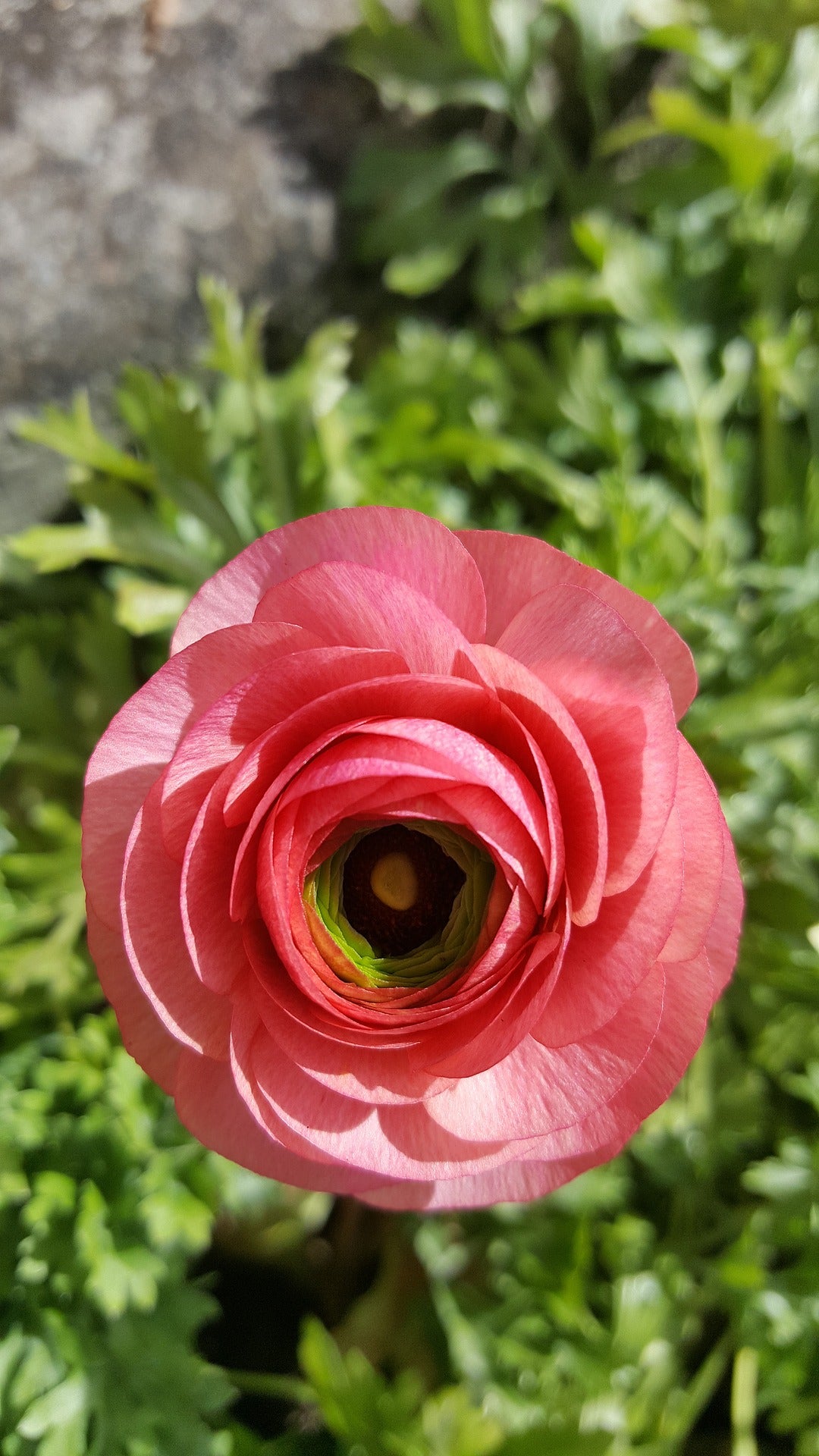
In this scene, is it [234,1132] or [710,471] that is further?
[710,471]

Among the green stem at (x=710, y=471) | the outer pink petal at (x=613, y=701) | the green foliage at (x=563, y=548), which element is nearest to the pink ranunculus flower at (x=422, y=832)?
the outer pink petal at (x=613, y=701)

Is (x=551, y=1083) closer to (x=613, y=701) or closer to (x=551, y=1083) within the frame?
(x=551, y=1083)

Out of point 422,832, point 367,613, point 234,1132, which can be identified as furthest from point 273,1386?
point 367,613

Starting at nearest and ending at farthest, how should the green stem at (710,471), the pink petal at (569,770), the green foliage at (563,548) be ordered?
the pink petal at (569,770) < the green foliage at (563,548) < the green stem at (710,471)

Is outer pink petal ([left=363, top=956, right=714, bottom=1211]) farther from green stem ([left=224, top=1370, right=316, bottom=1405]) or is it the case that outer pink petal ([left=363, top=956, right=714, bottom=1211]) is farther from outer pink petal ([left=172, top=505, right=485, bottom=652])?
green stem ([left=224, top=1370, right=316, bottom=1405])

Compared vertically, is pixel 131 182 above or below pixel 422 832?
above

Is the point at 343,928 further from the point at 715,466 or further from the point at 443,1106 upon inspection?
the point at 715,466

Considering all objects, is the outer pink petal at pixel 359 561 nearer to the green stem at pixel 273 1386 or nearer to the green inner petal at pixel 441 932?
the green inner petal at pixel 441 932
